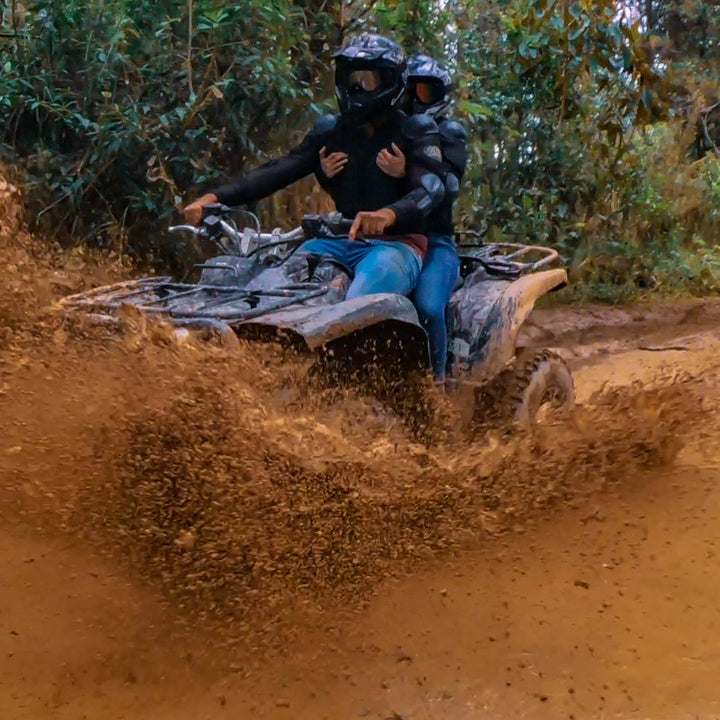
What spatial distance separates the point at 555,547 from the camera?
3188mm

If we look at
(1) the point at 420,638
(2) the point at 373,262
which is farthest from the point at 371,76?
(1) the point at 420,638

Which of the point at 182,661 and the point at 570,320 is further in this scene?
the point at 570,320

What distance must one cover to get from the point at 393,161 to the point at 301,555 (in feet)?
5.34

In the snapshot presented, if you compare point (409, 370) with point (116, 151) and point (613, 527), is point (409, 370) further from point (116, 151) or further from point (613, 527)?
point (116, 151)

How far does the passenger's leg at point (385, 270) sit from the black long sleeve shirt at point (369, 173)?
11 centimetres

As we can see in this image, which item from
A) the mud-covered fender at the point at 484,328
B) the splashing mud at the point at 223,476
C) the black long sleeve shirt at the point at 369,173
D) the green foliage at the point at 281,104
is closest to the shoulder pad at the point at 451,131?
the black long sleeve shirt at the point at 369,173

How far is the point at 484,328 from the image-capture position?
12.6 feet

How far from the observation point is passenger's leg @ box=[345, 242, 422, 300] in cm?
338

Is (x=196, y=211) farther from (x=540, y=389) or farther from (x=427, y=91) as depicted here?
(x=540, y=389)

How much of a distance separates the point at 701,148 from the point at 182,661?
462 inches

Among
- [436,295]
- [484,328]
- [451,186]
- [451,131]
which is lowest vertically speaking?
[484,328]

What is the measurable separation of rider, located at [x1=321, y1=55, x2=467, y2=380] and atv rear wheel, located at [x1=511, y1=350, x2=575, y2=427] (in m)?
0.55

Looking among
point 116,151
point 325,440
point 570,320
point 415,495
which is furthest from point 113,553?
point 570,320

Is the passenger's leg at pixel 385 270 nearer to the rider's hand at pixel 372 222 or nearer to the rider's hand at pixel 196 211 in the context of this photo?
the rider's hand at pixel 372 222
